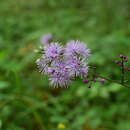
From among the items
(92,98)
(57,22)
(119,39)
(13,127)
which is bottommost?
(13,127)

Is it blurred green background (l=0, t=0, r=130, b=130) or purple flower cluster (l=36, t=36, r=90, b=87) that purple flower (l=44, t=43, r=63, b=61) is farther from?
blurred green background (l=0, t=0, r=130, b=130)

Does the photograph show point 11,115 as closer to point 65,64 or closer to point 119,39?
point 119,39

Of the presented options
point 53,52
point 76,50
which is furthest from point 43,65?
point 76,50

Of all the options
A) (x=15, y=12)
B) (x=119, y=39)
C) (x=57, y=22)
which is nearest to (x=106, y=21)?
(x=57, y=22)

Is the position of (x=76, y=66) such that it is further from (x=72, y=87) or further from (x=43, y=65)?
(x=72, y=87)

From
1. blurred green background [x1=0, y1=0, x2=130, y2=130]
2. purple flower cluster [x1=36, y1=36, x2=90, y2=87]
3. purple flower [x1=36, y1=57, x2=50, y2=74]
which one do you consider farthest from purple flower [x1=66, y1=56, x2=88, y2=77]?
blurred green background [x1=0, y1=0, x2=130, y2=130]

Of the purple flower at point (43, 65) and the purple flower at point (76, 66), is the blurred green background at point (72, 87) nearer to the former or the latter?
the purple flower at point (43, 65)
